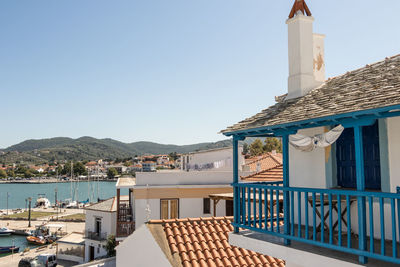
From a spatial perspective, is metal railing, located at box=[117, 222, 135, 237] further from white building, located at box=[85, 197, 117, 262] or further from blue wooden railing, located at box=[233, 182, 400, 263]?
blue wooden railing, located at box=[233, 182, 400, 263]

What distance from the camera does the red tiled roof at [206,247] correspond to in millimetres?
9664

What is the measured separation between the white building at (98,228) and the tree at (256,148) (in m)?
39.6

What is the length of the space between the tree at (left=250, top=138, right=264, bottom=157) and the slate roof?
6060cm

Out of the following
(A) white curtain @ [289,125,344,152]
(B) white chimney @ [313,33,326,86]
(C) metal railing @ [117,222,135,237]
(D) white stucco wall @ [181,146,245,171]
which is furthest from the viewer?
(D) white stucco wall @ [181,146,245,171]

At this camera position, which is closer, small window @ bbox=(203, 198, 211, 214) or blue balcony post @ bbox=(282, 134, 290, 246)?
blue balcony post @ bbox=(282, 134, 290, 246)

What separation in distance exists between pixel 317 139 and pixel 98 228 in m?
31.7

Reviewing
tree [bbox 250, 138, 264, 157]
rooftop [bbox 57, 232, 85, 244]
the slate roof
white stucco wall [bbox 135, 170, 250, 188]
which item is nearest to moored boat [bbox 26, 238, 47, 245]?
rooftop [bbox 57, 232, 85, 244]

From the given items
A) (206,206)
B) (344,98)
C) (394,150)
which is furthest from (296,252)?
(206,206)

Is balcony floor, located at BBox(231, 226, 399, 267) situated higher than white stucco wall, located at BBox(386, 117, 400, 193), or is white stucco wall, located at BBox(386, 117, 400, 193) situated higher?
white stucco wall, located at BBox(386, 117, 400, 193)

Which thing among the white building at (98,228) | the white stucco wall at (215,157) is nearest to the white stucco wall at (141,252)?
the white stucco wall at (215,157)

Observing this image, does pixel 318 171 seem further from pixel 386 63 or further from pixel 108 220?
pixel 108 220

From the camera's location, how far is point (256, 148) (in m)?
72.0

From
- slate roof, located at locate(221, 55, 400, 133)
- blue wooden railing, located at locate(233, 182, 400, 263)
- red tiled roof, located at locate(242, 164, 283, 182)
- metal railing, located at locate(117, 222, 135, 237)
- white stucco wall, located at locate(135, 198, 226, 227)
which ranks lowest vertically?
metal railing, located at locate(117, 222, 135, 237)

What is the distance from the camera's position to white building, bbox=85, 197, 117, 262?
3300 cm
